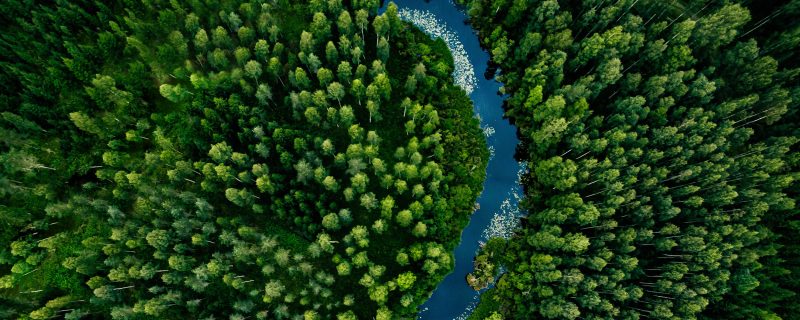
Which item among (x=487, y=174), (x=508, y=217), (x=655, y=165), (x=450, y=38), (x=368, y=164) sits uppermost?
(x=450, y=38)

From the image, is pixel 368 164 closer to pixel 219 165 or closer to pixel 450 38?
pixel 219 165

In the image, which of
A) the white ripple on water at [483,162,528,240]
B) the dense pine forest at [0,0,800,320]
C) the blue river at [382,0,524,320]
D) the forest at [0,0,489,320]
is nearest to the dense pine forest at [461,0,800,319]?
the dense pine forest at [0,0,800,320]

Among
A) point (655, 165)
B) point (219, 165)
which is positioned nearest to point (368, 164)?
point (219, 165)

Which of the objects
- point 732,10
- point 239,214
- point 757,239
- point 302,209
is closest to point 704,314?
point 757,239

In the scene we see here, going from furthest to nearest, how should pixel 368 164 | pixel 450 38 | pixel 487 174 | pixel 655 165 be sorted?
1. pixel 450 38
2. pixel 487 174
3. pixel 368 164
4. pixel 655 165

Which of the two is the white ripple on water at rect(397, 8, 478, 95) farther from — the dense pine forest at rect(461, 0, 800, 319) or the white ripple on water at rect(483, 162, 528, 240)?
the white ripple on water at rect(483, 162, 528, 240)

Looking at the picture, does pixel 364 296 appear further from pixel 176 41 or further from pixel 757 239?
pixel 757 239
